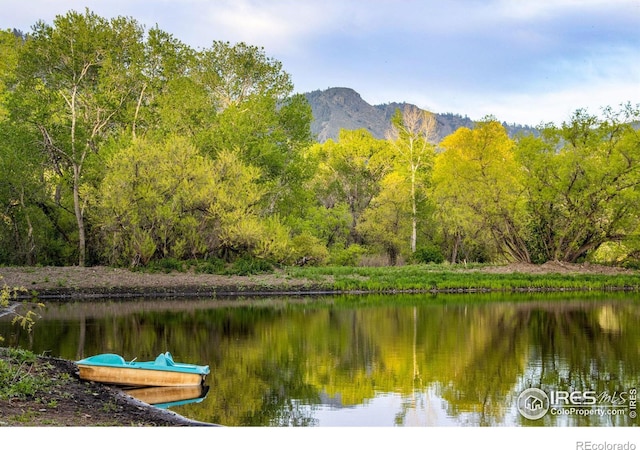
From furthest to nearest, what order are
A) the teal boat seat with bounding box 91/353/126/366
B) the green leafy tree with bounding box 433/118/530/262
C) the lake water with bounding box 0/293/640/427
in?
the green leafy tree with bounding box 433/118/530/262 < the teal boat seat with bounding box 91/353/126/366 < the lake water with bounding box 0/293/640/427

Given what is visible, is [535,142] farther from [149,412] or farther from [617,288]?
[149,412]

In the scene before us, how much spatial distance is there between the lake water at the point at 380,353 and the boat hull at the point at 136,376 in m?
0.48

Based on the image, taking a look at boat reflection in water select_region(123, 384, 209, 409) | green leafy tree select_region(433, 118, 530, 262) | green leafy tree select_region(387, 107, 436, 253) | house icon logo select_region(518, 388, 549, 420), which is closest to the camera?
house icon logo select_region(518, 388, 549, 420)

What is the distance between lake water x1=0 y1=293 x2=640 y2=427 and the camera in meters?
11.6

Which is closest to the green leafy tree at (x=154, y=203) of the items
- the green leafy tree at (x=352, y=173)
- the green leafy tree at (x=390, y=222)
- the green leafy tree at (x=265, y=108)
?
the green leafy tree at (x=265, y=108)

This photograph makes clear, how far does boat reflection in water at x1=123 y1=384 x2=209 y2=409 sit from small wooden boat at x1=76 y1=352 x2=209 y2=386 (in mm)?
84

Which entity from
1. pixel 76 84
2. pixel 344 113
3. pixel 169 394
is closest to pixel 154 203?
pixel 76 84

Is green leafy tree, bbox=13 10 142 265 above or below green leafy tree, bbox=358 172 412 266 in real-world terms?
above

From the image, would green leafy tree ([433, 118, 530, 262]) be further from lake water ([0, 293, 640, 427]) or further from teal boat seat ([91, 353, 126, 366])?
teal boat seat ([91, 353, 126, 366])

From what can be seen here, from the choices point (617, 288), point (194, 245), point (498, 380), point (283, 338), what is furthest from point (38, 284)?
point (617, 288)

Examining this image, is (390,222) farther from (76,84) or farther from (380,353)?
(380,353)

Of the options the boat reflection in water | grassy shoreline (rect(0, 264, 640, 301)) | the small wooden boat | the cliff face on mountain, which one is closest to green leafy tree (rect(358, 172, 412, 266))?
grassy shoreline (rect(0, 264, 640, 301))

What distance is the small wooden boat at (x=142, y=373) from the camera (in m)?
12.7

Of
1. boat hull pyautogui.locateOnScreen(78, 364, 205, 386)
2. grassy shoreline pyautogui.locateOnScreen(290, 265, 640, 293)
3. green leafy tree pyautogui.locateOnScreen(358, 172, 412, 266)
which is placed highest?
green leafy tree pyautogui.locateOnScreen(358, 172, 412, 266)
